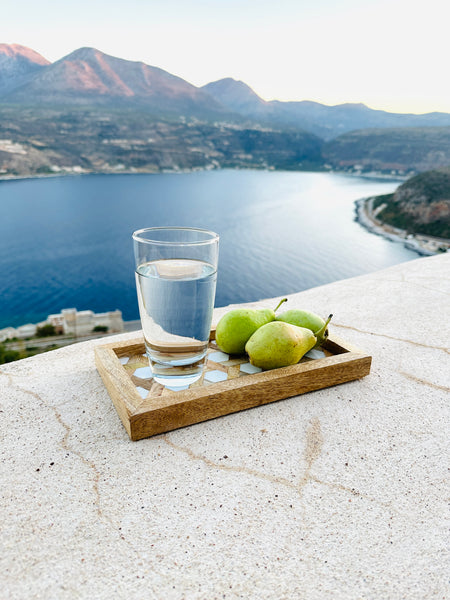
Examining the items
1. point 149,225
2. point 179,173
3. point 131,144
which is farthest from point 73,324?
point 179,173

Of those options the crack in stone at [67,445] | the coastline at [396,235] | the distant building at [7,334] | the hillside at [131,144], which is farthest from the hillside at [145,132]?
the crack in stone at [67,445]

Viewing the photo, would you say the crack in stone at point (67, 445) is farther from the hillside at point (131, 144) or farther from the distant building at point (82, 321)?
the hillside at point (131, 144)

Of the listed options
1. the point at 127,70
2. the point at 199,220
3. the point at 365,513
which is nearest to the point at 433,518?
the point at 365,513

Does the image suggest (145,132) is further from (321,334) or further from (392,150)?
(321,334)

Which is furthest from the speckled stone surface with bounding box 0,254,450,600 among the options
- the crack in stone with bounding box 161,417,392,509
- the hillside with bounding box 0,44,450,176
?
the hillside with bounding box 0,44,450,176

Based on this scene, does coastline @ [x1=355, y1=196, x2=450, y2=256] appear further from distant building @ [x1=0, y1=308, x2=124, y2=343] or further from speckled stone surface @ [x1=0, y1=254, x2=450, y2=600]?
speckled stone surface @ [x1=0, y1=254, x2=450, y2=600]

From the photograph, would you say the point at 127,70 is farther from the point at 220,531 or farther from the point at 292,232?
the point at 220,531
